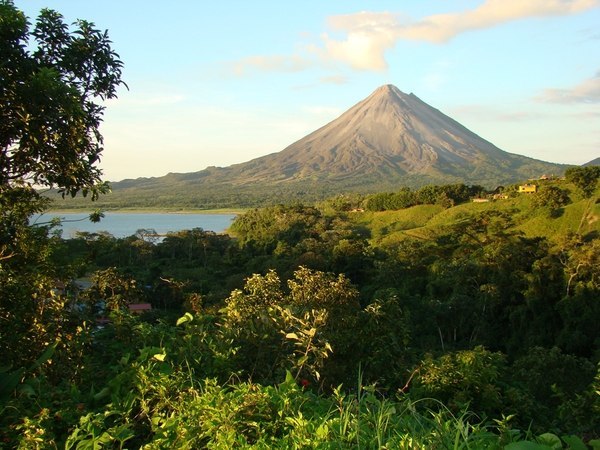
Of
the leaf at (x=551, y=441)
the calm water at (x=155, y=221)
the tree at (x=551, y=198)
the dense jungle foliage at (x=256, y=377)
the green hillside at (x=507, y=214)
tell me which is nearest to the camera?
the leaf at (x=551, y=441)

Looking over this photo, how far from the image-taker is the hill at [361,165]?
10138 centimetres

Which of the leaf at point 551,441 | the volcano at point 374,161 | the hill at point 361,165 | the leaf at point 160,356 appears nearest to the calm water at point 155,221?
the hill at point 361,165

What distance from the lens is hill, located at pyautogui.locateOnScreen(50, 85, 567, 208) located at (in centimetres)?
10138

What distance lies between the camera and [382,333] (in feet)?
14.6

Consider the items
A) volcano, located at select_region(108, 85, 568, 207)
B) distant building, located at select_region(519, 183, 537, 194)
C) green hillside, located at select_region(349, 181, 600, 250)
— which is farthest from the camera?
volcano, located at select_region(108, 85, 568, 207)

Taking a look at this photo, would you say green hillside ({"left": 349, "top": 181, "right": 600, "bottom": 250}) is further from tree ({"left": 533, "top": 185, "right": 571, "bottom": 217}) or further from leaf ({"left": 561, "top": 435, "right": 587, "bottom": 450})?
leaf ({"left": 561, "top": 435, "right": 587, "bottom": 450})

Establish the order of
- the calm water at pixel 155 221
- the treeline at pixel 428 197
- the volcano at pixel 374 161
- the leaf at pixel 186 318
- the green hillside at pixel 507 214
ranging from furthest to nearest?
1. the volcano at pixel 374 161
2. the calm water at pixel 155 221
3. the treeline at pixel 428 197
4. the green hillside at pixel 507 214
5. the leaf at pixel 186 318

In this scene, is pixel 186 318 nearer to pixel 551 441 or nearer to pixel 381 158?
pixel 551 441

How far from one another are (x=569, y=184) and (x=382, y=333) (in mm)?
35831

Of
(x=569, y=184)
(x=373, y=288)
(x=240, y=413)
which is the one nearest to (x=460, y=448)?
(x=240, y=413)

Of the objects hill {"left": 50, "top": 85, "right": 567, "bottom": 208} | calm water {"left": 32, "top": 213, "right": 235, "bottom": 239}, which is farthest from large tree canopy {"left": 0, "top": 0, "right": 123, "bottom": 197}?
hill {"left": 50, "top": 85, "right": 567, "bottom": 208}

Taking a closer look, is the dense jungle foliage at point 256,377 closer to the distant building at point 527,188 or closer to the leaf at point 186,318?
the leaf at point 186,318

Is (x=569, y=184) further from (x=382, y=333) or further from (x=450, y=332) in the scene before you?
(x=382, y=333)

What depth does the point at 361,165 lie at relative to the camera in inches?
4562
